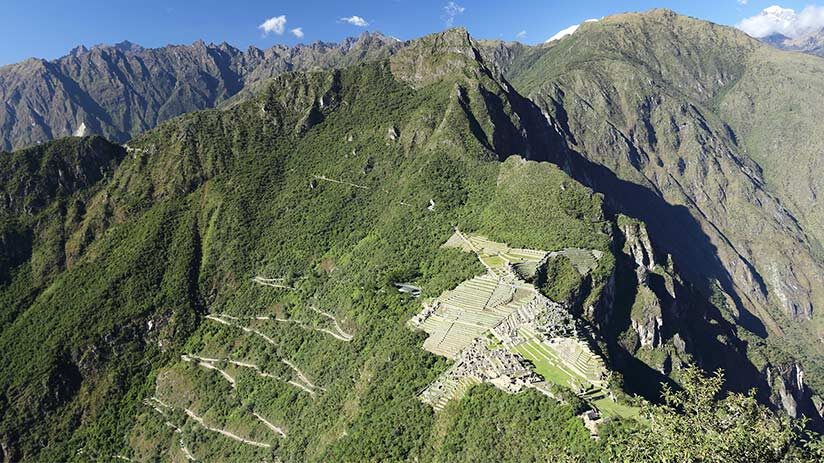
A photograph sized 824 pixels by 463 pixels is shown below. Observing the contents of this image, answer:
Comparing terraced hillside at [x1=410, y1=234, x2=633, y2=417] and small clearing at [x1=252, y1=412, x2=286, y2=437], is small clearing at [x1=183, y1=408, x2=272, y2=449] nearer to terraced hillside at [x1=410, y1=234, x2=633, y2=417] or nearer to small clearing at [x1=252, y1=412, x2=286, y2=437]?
small clearing at [x1=252, y1=412, x2=286, y2=437]

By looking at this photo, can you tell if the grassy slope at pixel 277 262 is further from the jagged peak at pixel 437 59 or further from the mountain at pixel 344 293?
the jagged peak at pixel 437 59

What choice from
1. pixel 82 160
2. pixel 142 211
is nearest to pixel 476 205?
pixel 142 211

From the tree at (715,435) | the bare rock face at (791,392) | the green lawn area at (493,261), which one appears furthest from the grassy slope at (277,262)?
the bare rock face at (791,392)

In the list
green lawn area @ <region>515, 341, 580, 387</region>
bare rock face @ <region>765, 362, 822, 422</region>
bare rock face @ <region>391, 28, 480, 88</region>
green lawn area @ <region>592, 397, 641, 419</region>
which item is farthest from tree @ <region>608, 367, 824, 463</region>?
bare rock face @ <region>391, 28, 480, 88</region>

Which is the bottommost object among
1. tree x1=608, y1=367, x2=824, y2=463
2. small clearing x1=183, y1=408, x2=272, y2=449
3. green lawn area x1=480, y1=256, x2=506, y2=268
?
small clearing x1=183, y1=408, x2=272, y2=449

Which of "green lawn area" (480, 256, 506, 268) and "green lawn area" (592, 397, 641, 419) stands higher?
"green lawn area" (480, 256, 506, 268)

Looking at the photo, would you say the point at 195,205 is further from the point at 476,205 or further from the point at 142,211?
the point at 476,205

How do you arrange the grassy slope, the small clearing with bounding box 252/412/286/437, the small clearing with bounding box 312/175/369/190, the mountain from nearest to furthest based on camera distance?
the mountain → the grassy slope → the small clearing with bounding box 252/412/286/437 → the small clearing with bounding box 312/175/369/190
